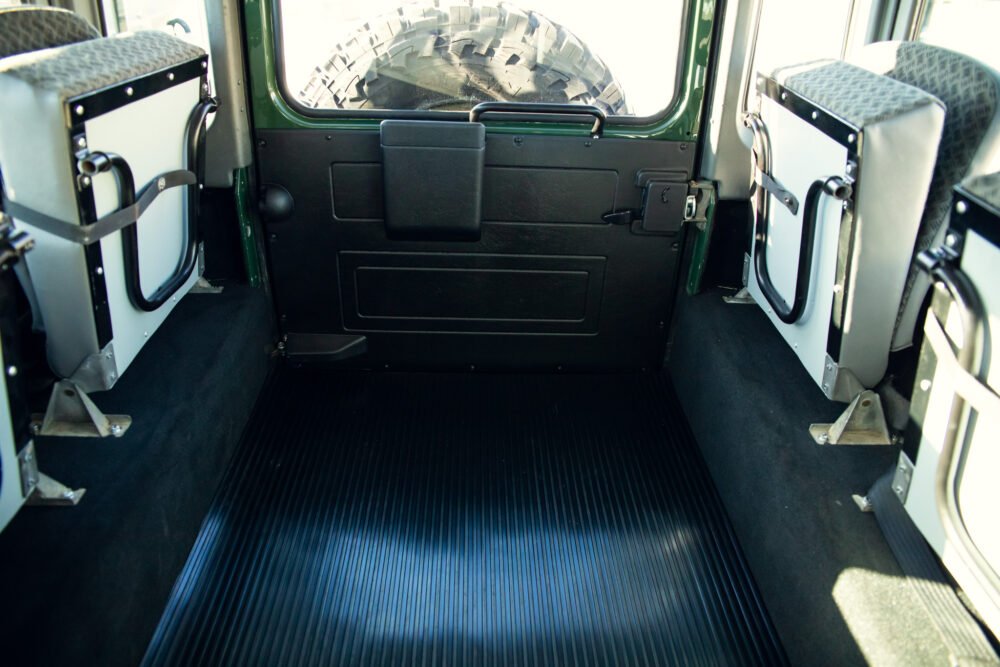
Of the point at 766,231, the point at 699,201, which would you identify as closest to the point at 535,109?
the point at 699,201

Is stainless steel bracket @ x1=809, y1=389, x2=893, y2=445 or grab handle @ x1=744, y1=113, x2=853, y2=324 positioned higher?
grab handle @ x1=744, y1=113, x2=853, y2=324

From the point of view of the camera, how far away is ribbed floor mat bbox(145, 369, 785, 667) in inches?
70.9

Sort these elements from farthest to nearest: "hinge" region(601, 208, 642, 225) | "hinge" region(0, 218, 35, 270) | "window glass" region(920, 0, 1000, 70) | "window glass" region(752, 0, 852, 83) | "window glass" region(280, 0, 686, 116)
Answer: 1. "hinge" region(601, 208, 642, 225)
2. "window glass" region(280, 0, 686, 116)
3. "window glass" region(752, 0, 852, 83)
4. "window glass" region(920, 0, 1000, 70)
5. "hinge" region(0, 218, 35, 270)

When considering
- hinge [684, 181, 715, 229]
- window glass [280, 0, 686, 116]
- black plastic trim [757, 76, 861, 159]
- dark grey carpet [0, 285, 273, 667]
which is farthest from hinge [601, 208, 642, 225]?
dark grey carpet [0, 285, 273, 667]

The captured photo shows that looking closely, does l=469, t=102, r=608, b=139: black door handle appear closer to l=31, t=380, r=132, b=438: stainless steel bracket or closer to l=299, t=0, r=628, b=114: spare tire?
l=299, t=0, r=628, b=114: spare tire

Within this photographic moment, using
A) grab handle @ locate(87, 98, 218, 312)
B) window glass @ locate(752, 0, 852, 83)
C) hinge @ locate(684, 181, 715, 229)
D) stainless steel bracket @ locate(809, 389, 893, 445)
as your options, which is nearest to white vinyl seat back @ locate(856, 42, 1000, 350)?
stainless steel bracket @ locate(809, 389, 893, 445)

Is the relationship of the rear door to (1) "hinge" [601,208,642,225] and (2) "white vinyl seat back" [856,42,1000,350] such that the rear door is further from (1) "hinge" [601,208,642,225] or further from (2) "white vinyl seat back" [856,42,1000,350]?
(2) "white vinyl seat back" [856,42,1000,350]

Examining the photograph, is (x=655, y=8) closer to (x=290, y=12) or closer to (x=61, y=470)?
(x=290, y=12)

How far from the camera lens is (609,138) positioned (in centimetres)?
251

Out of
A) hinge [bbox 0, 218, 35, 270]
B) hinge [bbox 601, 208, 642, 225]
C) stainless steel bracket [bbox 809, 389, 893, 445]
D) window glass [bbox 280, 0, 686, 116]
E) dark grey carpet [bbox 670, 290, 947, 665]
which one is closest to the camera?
hinge [bbox 0, 218, 35, 270]

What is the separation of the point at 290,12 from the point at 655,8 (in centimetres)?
113

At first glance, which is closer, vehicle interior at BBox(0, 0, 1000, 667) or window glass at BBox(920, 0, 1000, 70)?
vehicle interior at BBox(0, 0, 1000, 667)

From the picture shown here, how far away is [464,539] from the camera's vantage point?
212 cm

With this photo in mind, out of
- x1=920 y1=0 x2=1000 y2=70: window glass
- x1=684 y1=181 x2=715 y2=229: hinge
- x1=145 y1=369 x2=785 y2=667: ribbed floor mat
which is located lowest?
x1=145 y1=369 x2=785 y2=667: ribbed floor mat
